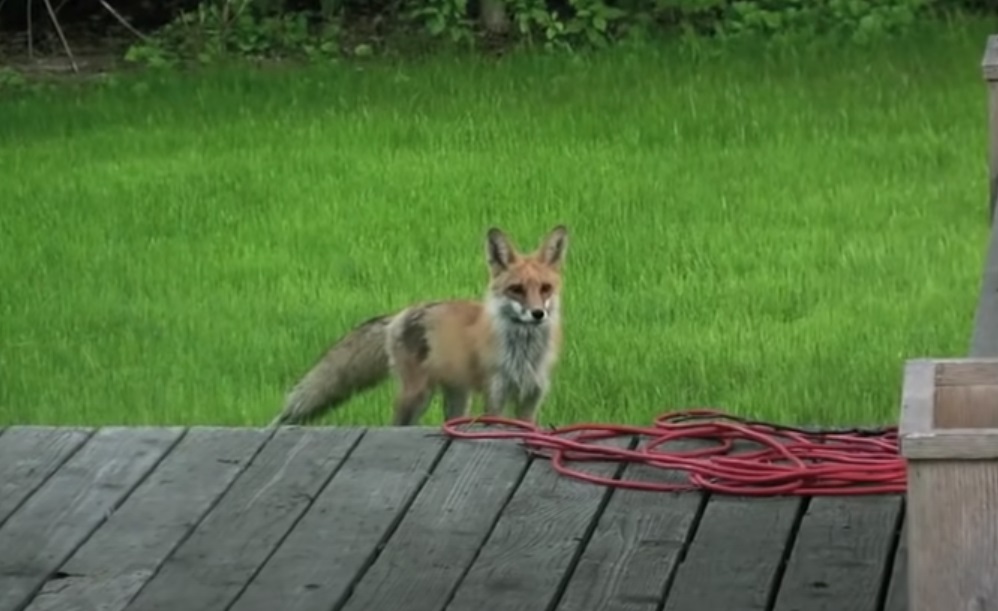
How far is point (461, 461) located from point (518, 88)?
760 centimetres

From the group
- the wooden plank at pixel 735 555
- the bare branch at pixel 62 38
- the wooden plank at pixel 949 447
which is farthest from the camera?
the bare branch at pixel 62 38

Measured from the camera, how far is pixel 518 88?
13.5 metres

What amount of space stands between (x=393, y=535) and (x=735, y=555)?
82cm

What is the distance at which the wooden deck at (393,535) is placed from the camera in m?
5.08

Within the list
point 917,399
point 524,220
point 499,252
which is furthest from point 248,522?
point 524,220

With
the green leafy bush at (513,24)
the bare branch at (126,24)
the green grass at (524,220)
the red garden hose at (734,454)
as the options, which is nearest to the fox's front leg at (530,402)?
the green grass at (524,220)

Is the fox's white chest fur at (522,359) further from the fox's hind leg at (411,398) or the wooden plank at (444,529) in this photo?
the wooden plank at (444,529)

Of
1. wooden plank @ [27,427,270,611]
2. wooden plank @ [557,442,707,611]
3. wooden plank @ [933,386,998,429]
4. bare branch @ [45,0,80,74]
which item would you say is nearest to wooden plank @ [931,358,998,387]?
wooden plank @ [933,386,998,429]

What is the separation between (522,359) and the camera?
23.1ft

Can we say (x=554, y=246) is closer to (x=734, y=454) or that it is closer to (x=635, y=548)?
(x=734, y=454)

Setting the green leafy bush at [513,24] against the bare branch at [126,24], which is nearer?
the green leafy bush at [513,24]

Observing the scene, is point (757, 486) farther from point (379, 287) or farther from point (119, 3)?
point (119, 3)

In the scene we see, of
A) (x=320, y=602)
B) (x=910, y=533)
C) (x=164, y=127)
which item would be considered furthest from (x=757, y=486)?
(x=164, y=127)

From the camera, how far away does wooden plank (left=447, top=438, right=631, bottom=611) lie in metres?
5.06
